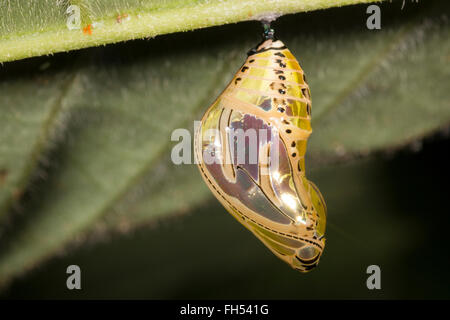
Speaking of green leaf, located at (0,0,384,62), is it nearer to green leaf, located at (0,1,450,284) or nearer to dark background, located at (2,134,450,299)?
green leaf, located at (0,1,450,284)

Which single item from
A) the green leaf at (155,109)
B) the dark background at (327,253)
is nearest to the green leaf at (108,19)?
the green leaf at (155,109)

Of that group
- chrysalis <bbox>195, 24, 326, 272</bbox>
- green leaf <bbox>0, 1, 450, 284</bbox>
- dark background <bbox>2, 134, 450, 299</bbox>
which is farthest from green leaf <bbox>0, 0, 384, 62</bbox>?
dark background <bbox>2, 134, 450, 299</bbox>

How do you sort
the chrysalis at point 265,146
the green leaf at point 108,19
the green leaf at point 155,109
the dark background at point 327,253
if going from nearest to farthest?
the green leaf at point 108,19
the chrysalis at point 265,146
the green leaf at point 155,109
the dark background at point 327,253

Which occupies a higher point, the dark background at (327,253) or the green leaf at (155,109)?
the green leaf at (155,109)

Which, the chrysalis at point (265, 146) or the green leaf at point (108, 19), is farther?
the chrysalis at point (265, 146)

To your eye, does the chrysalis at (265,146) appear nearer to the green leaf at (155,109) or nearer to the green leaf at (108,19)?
the green leaf at (108,19)

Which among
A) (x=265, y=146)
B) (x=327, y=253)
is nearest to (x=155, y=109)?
(x=265, y=146)

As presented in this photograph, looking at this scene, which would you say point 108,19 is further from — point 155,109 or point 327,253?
point 327,253
